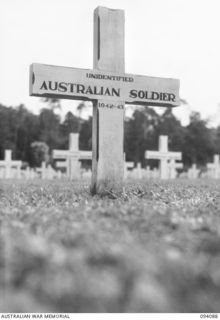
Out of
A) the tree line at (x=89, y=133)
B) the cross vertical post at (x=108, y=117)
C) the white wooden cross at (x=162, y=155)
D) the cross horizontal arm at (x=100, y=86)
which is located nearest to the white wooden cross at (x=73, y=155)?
the white wooden cross at (x=162, y=155)

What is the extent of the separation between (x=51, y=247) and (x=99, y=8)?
23.4ft

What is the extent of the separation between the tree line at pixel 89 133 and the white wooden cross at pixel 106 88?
116ft

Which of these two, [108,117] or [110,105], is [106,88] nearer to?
[110,105]

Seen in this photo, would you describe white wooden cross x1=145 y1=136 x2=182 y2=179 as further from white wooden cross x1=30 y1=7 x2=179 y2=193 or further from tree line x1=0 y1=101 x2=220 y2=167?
tree line x1=0 y1=101 x2=220 y2=167

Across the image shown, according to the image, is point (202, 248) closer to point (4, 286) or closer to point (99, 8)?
point (4, 286)

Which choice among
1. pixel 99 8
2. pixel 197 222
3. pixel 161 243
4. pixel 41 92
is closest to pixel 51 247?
pixel 161 243

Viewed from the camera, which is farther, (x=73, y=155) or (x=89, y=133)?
(x=89, y=133)

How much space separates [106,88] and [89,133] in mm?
38761

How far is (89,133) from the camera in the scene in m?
47.5

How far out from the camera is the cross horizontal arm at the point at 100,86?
8391 mm

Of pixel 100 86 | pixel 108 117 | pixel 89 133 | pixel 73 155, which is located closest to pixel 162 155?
pixel 73 155

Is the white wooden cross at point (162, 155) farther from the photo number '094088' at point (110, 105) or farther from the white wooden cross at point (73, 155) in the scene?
the photo number '094088' at point (110, 105)

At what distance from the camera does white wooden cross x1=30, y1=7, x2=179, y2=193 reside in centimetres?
848

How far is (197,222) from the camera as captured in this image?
154 inches
